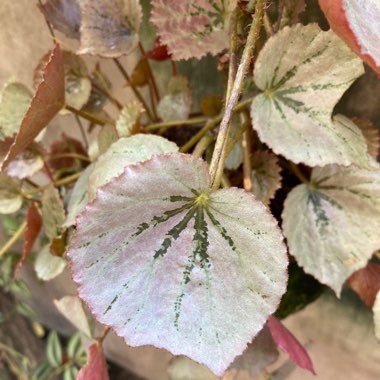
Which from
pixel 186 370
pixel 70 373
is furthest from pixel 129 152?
pixel 70 373

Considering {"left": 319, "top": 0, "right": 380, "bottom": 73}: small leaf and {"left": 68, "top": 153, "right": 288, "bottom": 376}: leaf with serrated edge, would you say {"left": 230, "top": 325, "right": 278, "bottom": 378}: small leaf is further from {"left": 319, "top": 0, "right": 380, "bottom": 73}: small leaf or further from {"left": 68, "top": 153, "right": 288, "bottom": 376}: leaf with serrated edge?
{"left": 319, "top": 0, "right": 380, "bottom": 73}: small leaf

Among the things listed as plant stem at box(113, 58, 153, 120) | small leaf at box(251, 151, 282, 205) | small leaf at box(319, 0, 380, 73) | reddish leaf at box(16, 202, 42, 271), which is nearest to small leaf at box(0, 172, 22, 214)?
reddish leaf at box(16, 202, 42, 271)

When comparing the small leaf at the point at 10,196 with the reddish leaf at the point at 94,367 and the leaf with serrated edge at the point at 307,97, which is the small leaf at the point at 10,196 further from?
the leaf with serrated edge at the point at 307,97

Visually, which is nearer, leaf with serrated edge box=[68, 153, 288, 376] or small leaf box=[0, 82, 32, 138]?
leaf with serrated edge box=[68, 153, 288, 376]

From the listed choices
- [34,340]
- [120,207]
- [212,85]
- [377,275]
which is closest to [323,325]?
[377,275]

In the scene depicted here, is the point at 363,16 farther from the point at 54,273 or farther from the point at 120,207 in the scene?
the point at 54,273

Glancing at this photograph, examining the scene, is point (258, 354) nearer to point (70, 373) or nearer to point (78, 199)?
point (78, 199)
